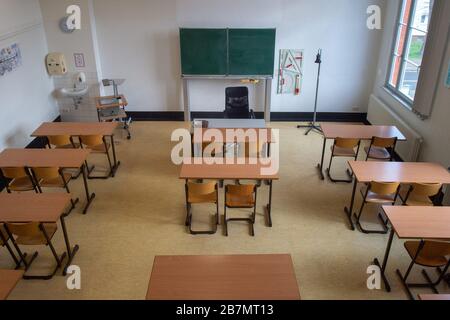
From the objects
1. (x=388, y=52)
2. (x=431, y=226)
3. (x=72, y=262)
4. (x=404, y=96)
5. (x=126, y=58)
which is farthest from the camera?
(x=126, y=58)

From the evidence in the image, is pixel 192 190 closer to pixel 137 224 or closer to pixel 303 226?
pixel 137 224

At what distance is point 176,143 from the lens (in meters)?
7.20

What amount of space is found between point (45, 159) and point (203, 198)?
219 cm

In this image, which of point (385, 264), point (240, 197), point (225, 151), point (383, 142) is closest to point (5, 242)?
point (240, 197)

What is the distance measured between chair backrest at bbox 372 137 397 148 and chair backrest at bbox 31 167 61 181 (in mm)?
4448

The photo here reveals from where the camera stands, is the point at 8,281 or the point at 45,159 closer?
the point at 8,281

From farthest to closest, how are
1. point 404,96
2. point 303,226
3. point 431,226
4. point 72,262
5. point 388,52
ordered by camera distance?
point 388,52 → point 404,96 → point 303,226 → point 72,262 → point 431,226

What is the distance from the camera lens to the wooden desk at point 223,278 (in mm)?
2930

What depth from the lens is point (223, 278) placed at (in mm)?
3076

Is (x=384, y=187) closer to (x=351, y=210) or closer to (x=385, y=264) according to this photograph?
(x=351, y=210)

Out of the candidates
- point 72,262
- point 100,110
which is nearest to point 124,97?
point 100,110

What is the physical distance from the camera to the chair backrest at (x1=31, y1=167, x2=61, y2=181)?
4.70 metres

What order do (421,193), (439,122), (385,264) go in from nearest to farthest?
(385,264) < (421,193) < (439,122)

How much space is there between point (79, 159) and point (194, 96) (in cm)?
363
